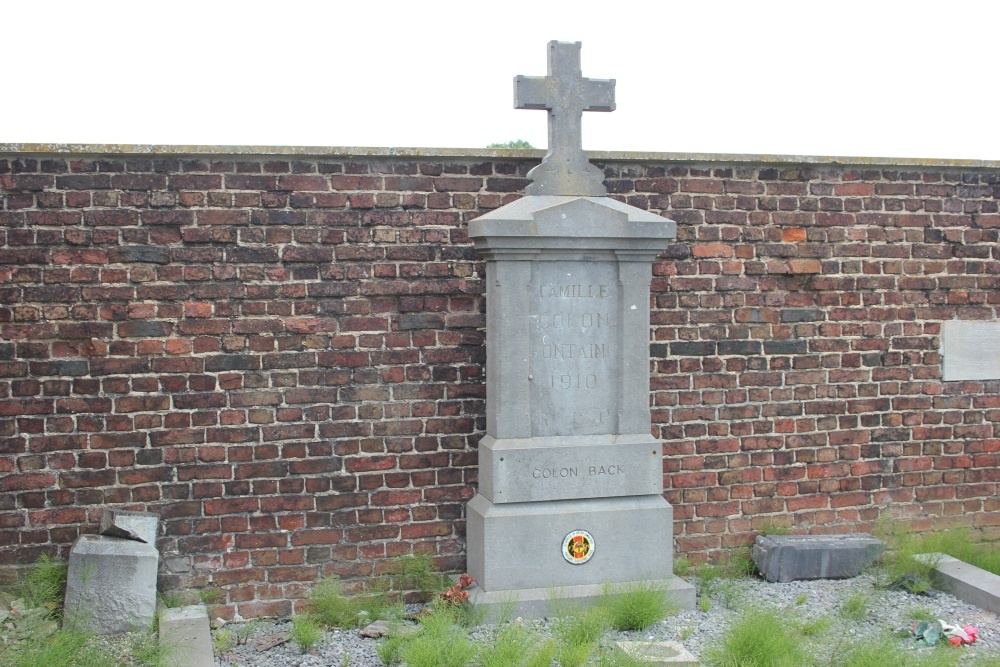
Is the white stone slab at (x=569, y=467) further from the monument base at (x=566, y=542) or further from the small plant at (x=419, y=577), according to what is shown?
the small plant at (x=419, y=577)

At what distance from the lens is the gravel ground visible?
522 centimetres

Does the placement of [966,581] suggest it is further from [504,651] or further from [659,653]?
[504,651]

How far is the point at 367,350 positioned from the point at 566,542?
1.56 meters

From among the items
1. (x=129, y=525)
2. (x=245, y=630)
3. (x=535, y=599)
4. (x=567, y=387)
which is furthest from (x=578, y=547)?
(x=129, y=525)

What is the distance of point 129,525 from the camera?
5.66 metres

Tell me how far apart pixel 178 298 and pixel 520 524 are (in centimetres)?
225

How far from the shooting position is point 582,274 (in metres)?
5.85

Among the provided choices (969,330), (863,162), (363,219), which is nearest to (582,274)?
(363,219)

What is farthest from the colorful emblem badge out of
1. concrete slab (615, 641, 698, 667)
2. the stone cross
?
the stone cross

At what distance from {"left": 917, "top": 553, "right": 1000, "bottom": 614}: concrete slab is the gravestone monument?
5.34 ft

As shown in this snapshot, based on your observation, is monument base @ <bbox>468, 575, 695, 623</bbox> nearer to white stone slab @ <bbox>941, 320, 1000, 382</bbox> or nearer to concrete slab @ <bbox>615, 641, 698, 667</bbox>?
concrete slab @ <bbox>615, 641, 698, 667</bbox>

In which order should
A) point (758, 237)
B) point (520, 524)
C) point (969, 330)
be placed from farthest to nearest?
point (969, 330)
point (758, 237)
point (520, 524)

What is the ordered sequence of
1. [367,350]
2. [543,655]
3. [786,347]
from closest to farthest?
[543,655] → [367,350] → [786,347]

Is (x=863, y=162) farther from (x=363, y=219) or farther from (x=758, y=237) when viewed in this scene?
(x=363, y=219)
